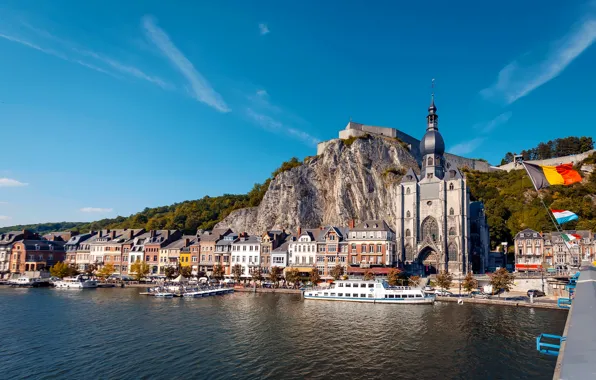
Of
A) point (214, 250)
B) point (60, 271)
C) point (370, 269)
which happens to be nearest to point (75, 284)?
point (60, 271)

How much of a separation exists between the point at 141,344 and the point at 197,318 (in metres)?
12.3

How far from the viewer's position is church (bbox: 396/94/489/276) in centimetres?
8762

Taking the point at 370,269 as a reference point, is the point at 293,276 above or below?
below

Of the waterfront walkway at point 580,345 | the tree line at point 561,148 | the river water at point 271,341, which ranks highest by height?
the tree line at point 561,148

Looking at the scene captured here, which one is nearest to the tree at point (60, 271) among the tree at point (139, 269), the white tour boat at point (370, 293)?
the tree at point (139, 269)

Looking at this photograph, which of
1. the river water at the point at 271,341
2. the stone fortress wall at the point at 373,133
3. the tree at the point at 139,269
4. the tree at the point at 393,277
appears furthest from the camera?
the stone fortress wall at the point at 373,133

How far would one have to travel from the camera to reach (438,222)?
90938 mm

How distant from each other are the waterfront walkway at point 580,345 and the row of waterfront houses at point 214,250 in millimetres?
64751

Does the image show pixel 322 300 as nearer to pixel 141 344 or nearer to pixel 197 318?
pixel 197 318

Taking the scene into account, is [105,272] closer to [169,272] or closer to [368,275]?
[169,272]

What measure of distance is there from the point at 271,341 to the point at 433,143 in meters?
77.5

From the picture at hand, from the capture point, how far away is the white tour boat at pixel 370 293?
59.3 m

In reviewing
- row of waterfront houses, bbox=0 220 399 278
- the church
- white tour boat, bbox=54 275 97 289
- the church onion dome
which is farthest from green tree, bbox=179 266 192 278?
the church onion dome

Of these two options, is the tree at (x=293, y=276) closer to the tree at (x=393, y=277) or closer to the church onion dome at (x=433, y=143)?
the tree at (x=393, y=277)
